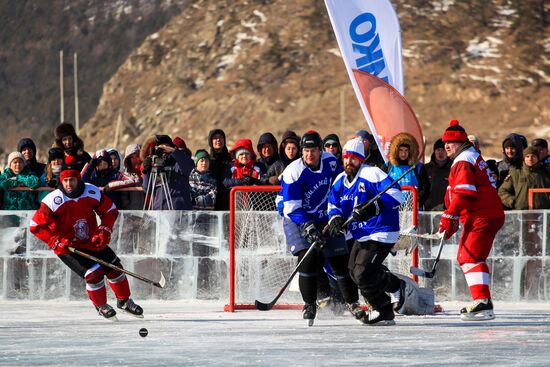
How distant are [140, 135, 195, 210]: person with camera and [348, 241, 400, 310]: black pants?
2793mm

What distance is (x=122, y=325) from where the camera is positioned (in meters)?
10.2

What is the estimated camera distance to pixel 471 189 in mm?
10102

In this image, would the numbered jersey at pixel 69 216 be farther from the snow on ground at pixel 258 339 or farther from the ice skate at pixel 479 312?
the ice skate at pixel 479 312

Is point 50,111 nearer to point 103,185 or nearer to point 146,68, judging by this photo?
point 146,68

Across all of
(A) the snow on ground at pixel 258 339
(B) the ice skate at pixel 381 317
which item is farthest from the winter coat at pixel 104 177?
(B) the ice skate at pixel 381 317

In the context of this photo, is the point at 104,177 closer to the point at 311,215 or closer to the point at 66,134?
the point at 66,134

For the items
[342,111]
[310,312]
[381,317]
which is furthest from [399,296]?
[342,111]

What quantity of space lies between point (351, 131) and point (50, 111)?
2785 centimetres

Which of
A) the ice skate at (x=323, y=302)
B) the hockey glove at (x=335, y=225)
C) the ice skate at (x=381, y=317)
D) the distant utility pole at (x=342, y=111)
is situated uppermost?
the distant utility pole at (x=342, y=111)

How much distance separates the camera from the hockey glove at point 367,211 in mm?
9688

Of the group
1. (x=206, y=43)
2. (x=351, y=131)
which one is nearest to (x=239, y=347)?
(x=351, y=131)

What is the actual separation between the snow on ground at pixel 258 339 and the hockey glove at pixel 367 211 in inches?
34.4

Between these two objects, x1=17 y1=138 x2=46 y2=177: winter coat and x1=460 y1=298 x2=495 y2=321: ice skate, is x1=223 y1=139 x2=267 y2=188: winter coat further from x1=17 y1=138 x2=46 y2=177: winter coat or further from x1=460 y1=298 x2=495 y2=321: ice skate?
x1=460 y1=298 x2=495 y2=321: ice skate

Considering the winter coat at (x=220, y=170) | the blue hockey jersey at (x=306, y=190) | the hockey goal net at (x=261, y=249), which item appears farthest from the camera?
the winter coat at (x=220, y=170)
